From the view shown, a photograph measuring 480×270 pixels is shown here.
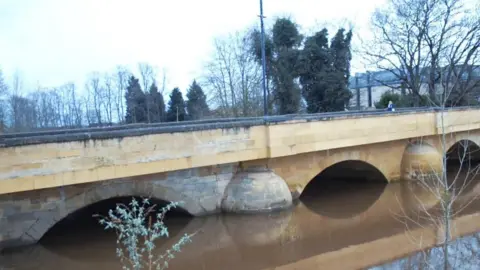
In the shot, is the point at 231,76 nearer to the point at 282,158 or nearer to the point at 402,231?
the point at 282,158

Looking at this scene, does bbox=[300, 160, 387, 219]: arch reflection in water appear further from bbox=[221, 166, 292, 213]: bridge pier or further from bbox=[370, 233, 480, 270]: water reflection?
bbox=[370, 233, 480, 270]: water reflection

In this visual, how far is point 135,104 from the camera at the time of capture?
122 ft

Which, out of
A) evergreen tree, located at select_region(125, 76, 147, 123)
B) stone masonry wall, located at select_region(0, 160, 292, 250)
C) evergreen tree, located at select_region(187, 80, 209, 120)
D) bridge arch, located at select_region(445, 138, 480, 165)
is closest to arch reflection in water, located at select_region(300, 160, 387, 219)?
stone masonry wall, located at select_region(0, 160, 292, 250)

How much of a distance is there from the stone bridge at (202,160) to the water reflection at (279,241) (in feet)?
1.69

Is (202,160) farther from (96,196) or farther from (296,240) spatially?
(296,240)

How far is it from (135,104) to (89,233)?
27450 millimetres

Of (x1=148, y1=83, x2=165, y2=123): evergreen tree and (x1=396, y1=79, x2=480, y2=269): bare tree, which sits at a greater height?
(x1=148, y1=83, x2=165, y2=123): evergreen tree

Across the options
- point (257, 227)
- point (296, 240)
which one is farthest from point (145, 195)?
point (296, 240)

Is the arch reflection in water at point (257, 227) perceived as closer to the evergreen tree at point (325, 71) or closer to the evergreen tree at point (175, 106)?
the evergreen tree at point (325, 71)

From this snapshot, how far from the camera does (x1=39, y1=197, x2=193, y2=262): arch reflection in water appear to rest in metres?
9.01

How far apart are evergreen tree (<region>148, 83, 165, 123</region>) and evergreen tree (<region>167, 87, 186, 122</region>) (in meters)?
0.95

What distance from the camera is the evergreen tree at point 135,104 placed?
120 feet

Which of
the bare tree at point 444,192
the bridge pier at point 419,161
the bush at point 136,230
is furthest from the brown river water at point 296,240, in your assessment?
the bush at point 136,230

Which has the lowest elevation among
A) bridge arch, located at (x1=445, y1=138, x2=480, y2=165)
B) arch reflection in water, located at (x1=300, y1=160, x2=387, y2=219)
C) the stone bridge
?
arch reflection in water, located at (x1=300, y1=160, x2=387, y2=219)
